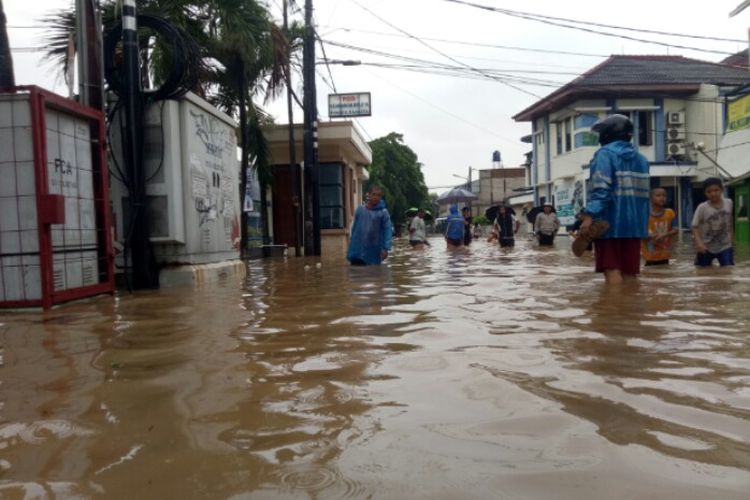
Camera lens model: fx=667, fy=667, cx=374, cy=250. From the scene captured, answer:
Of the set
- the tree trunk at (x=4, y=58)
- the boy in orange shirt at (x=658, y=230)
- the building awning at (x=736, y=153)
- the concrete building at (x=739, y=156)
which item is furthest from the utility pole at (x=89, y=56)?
the building awning at (x=736, y=153)

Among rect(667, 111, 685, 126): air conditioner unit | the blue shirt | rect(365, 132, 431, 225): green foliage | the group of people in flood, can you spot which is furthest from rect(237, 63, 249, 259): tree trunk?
rect(365, 132, 431, 225): green foliage

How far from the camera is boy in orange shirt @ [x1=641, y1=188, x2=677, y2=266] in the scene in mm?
8102

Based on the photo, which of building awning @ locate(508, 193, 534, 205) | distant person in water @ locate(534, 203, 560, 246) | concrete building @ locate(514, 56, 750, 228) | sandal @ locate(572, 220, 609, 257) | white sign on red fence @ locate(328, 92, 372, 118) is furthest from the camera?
building awning @ locate(508, 193, 534, 205)

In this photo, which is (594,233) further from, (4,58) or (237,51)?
(237,51)

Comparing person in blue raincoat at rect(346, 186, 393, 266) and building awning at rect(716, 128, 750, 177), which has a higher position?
building awning at rect(716, 128, 750, 177)

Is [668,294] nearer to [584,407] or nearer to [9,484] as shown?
[584,407]

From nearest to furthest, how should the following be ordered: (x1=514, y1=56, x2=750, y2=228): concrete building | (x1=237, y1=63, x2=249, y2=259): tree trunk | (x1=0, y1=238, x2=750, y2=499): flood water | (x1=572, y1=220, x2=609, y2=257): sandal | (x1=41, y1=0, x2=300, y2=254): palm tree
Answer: (x1=0, y1=238, x2=750, y2=499): flood water → (x1=572, y1=220, x2=609, y2=257): sandal → (x1=41, y1=0, x2=300, y2=254): palm tree → (x1=237, y1=63, x2=249, y2=259): tree trunk → (x1=514, y1=56, x2=750, y2=228): concrete building

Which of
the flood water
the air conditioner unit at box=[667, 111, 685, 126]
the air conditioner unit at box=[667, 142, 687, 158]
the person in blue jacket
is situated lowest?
the flood water

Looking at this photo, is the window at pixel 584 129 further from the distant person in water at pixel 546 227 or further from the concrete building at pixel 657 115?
the distant person in water at pixel 546 227

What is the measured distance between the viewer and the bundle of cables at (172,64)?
27.0 ft

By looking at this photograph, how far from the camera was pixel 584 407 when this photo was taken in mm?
2469

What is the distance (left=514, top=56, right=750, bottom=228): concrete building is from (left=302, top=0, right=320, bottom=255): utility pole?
1498cm

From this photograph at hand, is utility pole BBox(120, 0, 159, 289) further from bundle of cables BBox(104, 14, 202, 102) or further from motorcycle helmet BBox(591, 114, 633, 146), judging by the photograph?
motorcycle helmet BBox(591, 114, 633, 146)

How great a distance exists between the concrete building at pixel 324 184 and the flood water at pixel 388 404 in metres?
14.8
